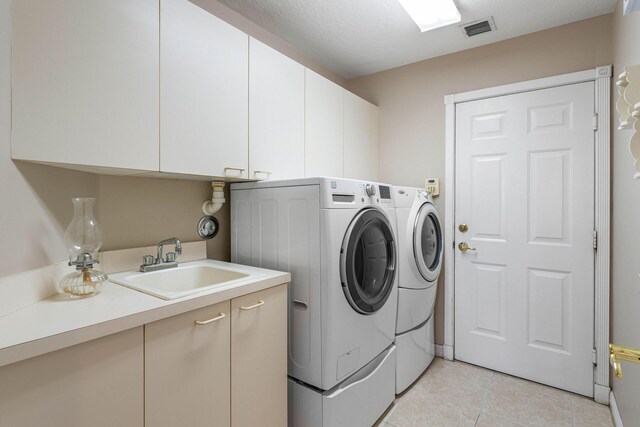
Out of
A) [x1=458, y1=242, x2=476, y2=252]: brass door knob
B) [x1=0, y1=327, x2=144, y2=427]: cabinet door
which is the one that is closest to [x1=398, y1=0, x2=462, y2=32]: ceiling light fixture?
[x1=458, y1=242, x2=476, y2=252]: brass door knob

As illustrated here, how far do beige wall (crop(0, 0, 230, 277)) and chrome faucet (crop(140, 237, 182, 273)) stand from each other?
11 cm

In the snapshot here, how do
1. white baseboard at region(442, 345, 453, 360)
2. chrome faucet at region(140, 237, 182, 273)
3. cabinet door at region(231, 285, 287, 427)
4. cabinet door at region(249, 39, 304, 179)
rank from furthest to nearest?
white baseboard at region(442, 345, 453, 360) → cabinet door at region(249, 39, 304, 179) → chrome faucet at region(140, 237, 182, 273) → cabinet door at region(231, 285, 287, 427)

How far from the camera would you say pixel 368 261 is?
69.2 inches

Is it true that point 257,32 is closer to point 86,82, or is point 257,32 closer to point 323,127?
point 323,127

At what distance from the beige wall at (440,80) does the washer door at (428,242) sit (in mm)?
287

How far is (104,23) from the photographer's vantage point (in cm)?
111

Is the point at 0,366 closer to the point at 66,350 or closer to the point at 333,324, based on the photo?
the point at 66,350

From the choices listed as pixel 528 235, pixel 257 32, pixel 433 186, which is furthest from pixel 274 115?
pixel 528 235

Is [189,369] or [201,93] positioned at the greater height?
[201,93]

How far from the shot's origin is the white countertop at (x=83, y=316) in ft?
2.49

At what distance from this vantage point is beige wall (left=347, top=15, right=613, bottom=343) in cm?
212

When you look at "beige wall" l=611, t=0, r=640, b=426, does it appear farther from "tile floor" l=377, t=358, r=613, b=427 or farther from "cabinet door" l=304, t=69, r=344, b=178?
"cabinet door" l=304, t=69, r=344, b=178

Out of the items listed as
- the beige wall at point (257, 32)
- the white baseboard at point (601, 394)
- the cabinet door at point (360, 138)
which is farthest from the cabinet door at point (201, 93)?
the white baseboard at point (601, 394)

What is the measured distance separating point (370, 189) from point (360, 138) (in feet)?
3.42
